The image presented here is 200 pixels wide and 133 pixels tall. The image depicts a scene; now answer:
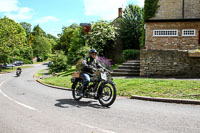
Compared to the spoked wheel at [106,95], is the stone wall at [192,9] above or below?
above

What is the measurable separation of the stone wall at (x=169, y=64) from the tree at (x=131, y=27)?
41.9 ft

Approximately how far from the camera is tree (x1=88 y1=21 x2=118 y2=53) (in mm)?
28250

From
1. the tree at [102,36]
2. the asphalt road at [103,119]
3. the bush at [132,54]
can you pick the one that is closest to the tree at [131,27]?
the tree at [102,36]

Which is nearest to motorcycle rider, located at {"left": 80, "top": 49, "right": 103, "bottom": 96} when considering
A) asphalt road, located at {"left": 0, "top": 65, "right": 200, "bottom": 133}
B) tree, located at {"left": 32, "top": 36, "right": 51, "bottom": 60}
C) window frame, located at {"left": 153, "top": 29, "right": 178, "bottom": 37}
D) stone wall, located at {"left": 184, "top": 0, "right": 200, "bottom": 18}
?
asphalt road, located at {"left": 0, "top": 65, "right": 200, "bottom": 133}

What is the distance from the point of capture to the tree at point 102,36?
1112 inches

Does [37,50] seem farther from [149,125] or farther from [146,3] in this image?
[149,125]

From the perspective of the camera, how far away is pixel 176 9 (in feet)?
71.5

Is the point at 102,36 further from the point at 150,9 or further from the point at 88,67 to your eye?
the point at 88,67

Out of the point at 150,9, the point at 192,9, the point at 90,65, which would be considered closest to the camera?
the point at 90,65

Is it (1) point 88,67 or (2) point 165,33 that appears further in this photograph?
(2) point 165,33

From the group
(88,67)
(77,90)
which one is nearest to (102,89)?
(88,67)

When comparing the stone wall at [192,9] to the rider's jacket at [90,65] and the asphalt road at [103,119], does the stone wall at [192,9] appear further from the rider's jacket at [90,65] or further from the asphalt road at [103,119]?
the asphalt road at [103,119]

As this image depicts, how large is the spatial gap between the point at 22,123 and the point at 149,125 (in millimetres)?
3137

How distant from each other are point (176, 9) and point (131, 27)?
710cm
